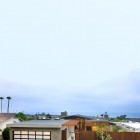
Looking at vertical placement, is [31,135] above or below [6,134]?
above

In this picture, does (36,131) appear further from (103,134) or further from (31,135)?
(103,134)

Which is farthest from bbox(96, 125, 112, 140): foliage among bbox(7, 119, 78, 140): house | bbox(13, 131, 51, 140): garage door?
bbox(13, 131, 51, 140): garage door

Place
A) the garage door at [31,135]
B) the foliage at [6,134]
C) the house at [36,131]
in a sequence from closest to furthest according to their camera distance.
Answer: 1. the house at [36,131]
2. the garage door at [31,135]
3. the foliage at [6,134]

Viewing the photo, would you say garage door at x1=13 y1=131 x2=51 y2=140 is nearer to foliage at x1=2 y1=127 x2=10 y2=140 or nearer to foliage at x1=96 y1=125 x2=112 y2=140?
foliage at x1=96 y1=125 x2=112 y2=140

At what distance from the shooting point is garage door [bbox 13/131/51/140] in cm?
3033

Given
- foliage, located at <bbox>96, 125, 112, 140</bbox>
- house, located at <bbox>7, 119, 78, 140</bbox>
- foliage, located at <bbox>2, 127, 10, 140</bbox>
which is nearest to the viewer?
house, located at <bbox>7, 119, 78, 140</bbox>

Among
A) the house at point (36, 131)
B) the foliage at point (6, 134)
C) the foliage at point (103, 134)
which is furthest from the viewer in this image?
the foliage at point (6, 134)

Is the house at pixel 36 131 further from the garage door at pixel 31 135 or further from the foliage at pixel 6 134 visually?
the foliage at pixel 6 134

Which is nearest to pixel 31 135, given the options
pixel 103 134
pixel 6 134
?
pixel 103 134

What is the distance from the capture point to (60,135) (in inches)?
1182

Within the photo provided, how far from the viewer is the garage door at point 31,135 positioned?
30.3 metres

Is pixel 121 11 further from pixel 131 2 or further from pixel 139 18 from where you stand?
pixel 139 18

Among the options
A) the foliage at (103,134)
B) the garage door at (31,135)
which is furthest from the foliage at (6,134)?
the foliage at (103,134)

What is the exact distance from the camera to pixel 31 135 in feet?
100
